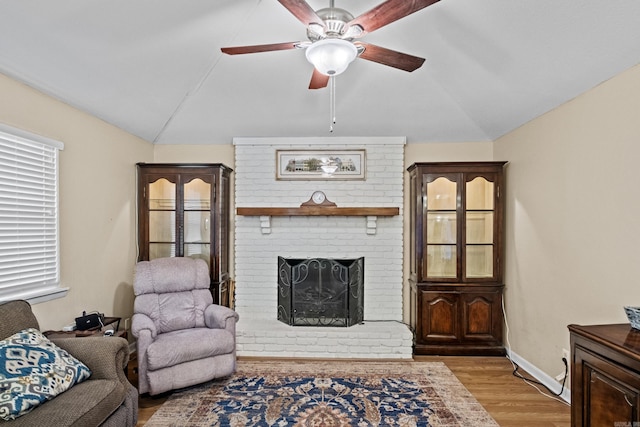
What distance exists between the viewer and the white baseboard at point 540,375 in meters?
2.93

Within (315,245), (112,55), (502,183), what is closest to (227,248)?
(315,245)

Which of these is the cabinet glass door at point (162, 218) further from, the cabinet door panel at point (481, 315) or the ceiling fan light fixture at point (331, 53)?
the cabinet door panel at point (481, 315)

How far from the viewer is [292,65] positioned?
331cm

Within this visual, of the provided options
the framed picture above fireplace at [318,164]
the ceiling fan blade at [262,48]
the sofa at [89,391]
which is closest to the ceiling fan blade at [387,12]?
the ceiling fan blade at [262,48]

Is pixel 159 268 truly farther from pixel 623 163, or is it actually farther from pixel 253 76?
pixel 623 163

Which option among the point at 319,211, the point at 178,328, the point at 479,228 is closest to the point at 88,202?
the point at 178,328

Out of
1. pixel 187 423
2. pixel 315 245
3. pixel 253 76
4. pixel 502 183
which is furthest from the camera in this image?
pixel 315 245

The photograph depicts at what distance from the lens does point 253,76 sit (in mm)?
3445

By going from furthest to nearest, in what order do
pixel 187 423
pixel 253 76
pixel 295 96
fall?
pixel 295 96
pixel 253 76
pixel 187 423

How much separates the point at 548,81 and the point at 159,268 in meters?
3.73

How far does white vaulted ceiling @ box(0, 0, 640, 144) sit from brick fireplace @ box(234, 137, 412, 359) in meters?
0.24

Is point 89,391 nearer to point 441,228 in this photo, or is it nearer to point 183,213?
point 183,213

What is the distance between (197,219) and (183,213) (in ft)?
0.55

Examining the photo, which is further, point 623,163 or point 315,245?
point 315,245
